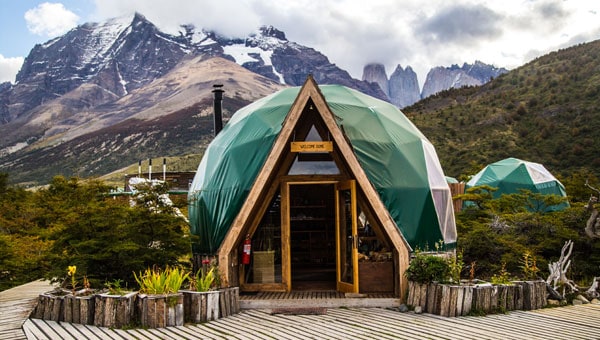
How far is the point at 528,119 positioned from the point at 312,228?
28976 millimetres

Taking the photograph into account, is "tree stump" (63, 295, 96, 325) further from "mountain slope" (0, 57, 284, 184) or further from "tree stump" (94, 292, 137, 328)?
"mountain slope" (0, 57, 284, 184)

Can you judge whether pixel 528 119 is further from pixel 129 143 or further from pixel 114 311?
pixel 129 143

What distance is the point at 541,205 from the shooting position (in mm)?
22297

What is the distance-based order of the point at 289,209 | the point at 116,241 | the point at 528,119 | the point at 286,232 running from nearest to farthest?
1. the point at 116,241
2. the point at 286,232
3. the point at 289,209
4. the point at 528,119

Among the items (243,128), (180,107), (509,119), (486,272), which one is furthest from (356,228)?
(180,107)

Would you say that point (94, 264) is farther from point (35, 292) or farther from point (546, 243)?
point (546, 243)

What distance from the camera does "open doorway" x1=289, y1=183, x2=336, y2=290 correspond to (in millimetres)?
14586

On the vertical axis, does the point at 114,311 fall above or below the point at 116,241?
below

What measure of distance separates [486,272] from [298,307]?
5.55m

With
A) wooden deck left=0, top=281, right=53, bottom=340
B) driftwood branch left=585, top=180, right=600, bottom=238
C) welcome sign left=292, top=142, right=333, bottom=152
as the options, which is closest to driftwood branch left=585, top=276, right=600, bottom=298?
driftwood branch left=585, top=180, right=600, bottom=238

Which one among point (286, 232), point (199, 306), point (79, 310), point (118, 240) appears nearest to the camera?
point (79, 310)

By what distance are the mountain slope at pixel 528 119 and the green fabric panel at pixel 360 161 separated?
70.4ft

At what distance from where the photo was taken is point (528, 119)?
3912 centimetres

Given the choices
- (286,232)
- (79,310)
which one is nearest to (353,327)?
(286,232)
